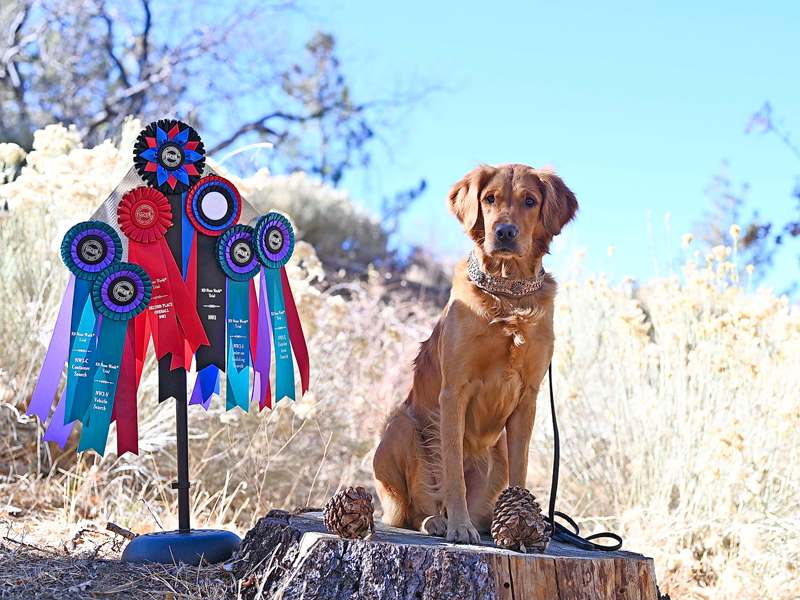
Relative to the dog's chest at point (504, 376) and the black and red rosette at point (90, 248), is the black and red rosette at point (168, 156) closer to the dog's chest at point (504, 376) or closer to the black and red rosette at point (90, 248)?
the black and red rosette at point (90, 248)

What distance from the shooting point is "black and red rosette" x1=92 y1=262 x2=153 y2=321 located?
2.36 metres

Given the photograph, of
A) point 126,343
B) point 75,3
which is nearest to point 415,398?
point 126,343

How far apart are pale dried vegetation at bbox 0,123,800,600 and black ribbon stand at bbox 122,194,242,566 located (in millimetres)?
651

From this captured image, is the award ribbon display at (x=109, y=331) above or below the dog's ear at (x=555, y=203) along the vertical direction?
below

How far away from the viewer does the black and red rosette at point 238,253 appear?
256cm

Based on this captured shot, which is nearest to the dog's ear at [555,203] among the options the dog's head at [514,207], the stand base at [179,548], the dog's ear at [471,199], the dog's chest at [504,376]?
the dog's head at [514,207]

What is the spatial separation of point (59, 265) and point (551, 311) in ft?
9.80

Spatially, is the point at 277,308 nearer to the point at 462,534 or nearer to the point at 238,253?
the point at 238,253

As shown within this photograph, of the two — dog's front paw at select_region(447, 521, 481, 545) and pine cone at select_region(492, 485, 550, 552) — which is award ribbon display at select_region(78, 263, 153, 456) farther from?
pine cone at select_region(492, 485, 550, 552)

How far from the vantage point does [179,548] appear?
2.43m

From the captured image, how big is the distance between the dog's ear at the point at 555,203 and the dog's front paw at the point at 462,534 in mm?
1004

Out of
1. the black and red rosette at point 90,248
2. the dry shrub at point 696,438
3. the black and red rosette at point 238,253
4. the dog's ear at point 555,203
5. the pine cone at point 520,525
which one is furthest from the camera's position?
the dry shrub at point 696,438

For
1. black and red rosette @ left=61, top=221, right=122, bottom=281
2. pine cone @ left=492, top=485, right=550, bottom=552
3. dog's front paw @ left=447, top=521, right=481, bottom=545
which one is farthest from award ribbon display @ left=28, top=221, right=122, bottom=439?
pine cone @ left=492, top=485, right=550, bottom=552

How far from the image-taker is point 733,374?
381 centimetres
